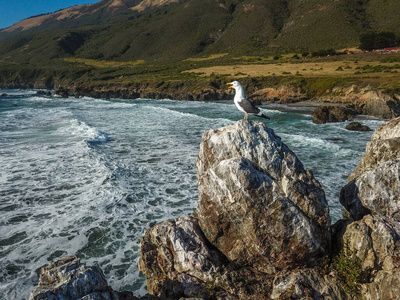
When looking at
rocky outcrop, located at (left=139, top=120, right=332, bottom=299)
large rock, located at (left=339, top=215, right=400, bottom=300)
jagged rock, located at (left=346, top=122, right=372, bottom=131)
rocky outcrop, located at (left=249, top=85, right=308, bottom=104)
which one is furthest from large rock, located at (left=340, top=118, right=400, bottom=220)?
rocky outcrop, located at (left=249, top=85, right=308, bottom=104)

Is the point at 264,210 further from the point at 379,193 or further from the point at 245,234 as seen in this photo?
the point at 379,193

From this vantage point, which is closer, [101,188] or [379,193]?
[379,193]

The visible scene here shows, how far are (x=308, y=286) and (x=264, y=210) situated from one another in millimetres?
1837

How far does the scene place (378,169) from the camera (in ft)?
25.1

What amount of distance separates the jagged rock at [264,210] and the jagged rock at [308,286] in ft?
1.26

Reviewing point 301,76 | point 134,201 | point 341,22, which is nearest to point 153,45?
point 341,22

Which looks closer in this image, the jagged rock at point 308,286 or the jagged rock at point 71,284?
the jagged rock at point 71,284

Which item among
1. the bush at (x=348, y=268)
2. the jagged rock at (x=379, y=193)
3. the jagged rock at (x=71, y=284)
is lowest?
the bush at (x=348, y=268)

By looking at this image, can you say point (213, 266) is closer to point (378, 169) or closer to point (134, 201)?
point (378, 169)

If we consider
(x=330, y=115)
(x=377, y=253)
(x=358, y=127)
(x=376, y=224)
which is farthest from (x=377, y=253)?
(x=330, y=115)

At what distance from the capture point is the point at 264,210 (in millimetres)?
6727

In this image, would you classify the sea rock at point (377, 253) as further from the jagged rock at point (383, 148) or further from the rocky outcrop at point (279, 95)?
the rocky outcrop at point (279, 95)

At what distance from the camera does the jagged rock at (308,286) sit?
18.9 ft

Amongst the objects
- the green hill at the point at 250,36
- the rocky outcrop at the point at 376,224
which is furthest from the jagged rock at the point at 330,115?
the green hill at the point at 250,36
